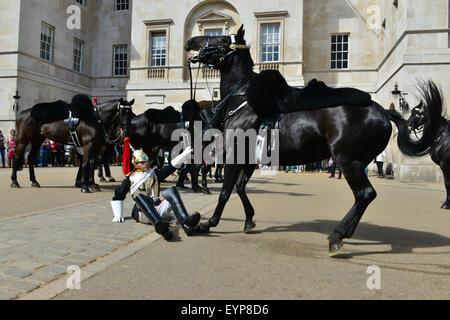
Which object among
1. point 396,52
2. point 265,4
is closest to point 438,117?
point 396,52

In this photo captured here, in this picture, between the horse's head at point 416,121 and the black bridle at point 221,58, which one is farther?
the horse's head at point 416,121

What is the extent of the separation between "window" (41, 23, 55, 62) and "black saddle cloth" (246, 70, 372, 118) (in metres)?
24.1

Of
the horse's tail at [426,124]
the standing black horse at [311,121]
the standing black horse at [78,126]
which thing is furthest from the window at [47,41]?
the horse's tail at [426,124]

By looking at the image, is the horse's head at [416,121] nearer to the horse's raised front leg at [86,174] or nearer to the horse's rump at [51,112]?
the horse's raised front leg at [86,174]

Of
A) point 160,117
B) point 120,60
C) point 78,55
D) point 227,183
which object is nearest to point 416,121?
point 227,183

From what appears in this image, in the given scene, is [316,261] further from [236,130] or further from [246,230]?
[236,130]

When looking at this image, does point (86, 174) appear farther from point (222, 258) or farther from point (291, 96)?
point (222, 258)

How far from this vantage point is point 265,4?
2436 cm

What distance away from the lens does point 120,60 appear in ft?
96.8

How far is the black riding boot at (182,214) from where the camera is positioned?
15.3 ft

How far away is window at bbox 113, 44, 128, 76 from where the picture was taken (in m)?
29.4

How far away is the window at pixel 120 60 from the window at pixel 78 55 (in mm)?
2490
